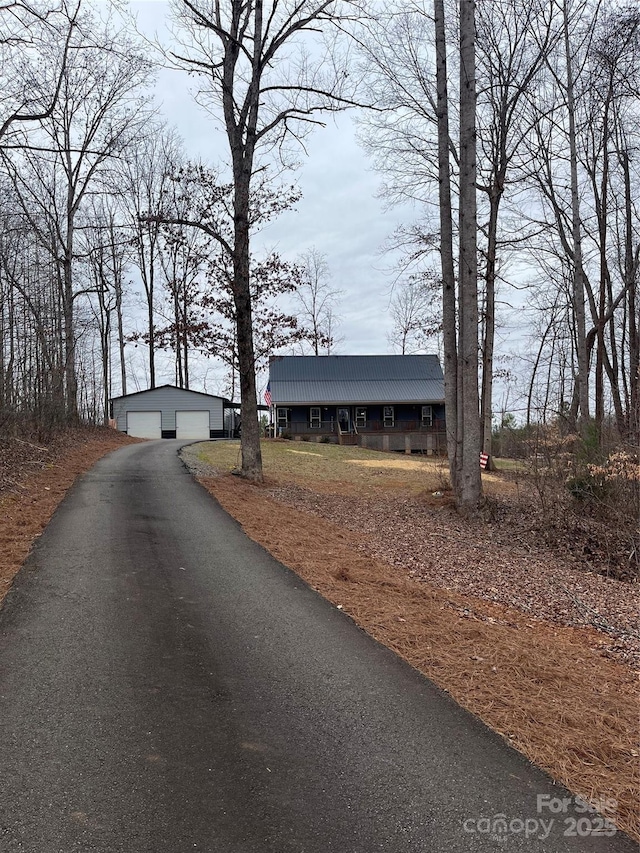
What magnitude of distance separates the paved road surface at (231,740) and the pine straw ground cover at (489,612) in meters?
0.27

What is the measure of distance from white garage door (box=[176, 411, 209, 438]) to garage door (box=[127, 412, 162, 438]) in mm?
1251

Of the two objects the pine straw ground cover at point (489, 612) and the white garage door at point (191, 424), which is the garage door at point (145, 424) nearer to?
the white garage door at point (191, 424)

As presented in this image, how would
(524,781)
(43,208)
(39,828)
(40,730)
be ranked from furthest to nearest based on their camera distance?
(43,208)
(40,730)
(524,781)
(39,828)

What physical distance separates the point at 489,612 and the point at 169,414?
114 ft

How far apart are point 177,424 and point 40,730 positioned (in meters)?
36.4

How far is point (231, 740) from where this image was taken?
3379 mm

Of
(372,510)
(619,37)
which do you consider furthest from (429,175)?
(372,510)

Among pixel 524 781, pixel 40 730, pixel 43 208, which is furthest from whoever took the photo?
pixel 43 208

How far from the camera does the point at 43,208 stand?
24719 millimetres

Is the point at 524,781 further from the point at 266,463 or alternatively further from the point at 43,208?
the point at 43,208

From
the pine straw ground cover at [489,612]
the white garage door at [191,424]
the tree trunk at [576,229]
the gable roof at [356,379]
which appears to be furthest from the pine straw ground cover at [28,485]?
the gable roof at [356,379]

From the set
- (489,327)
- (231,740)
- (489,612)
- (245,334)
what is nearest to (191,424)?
(489,327)

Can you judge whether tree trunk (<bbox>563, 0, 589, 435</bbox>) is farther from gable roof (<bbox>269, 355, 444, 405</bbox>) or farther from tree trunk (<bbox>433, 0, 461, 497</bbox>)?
gable roof (<bbox>269, 355, 444, 405</bbox>)

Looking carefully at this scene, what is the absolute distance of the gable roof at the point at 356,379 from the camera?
38125 mm
